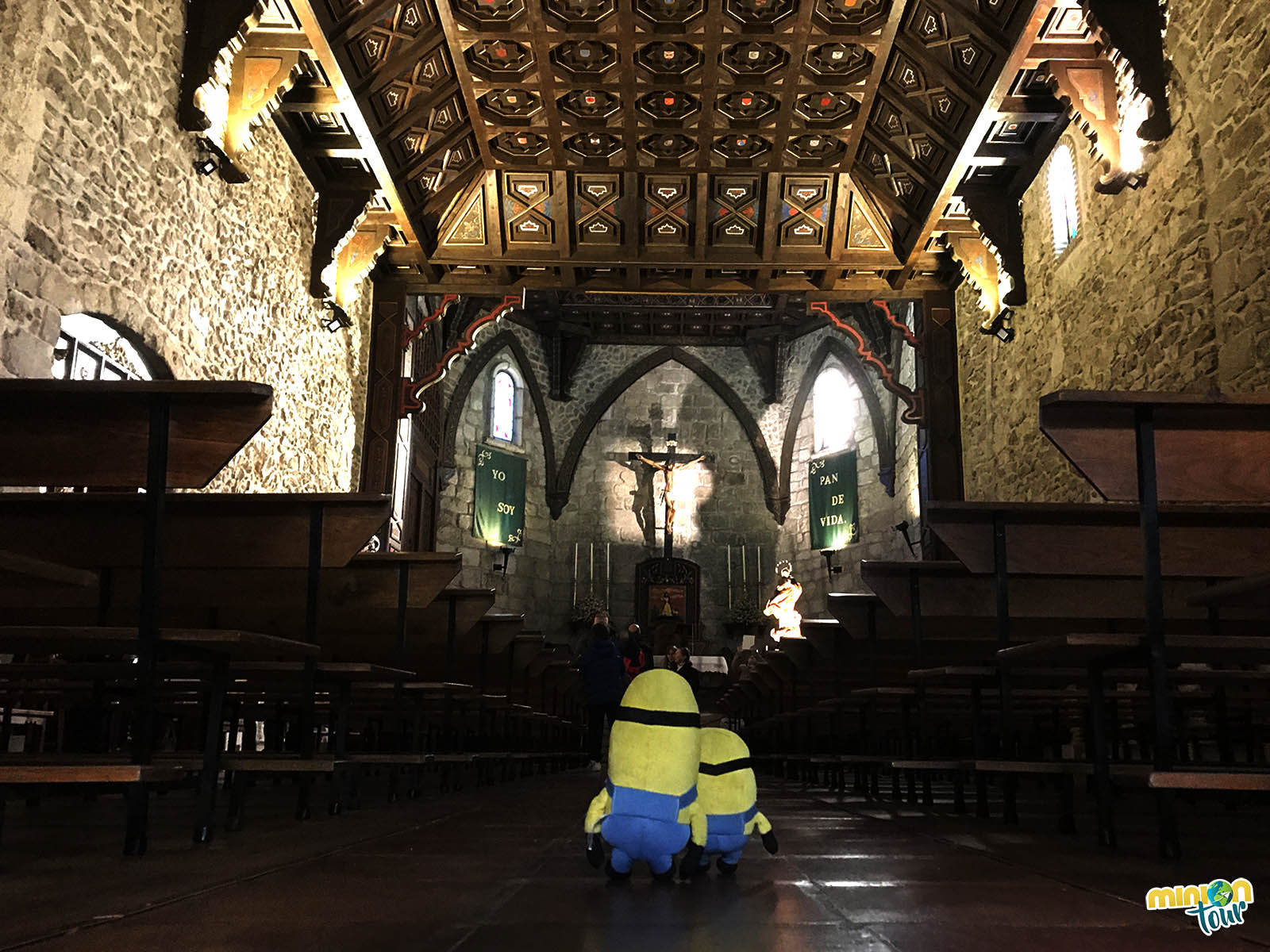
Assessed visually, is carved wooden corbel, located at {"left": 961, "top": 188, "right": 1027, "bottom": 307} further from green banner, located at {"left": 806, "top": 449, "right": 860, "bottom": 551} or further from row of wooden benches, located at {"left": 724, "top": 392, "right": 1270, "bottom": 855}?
green banner, located at {"left": 806, "top": 449, "right": 860, "bottom": 551}

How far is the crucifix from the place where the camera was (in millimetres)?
21859

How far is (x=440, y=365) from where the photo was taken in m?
12.3

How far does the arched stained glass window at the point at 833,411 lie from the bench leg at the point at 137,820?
18673 mm

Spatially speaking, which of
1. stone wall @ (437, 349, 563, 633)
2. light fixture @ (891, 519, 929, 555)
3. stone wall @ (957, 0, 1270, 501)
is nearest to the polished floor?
stone wall @ (957, 0, 1270, 501)

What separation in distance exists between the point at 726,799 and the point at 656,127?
8.83m

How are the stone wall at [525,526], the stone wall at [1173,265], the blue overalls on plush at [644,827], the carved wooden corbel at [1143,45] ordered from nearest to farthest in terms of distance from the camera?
the blue overalls on plush at [644,827], the stone wall at [1173,265], the carved wooden corbel at [1143,45], the stone wall at [525,526]

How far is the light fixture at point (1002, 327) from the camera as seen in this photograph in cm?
1073

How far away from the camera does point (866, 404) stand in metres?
20.1

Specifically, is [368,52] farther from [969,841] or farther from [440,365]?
[969,841]

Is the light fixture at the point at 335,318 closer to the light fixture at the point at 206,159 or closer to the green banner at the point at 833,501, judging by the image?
the light fixture at the point at 206,159

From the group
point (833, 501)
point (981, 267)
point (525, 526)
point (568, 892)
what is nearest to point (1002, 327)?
point (981, 267)

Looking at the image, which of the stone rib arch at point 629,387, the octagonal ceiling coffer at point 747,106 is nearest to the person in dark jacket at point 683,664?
the octagonal ceiling coffer at point 747,106

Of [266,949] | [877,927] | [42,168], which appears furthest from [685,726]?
[42,168]

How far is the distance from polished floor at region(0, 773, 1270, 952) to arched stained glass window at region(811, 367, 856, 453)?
1744cm
